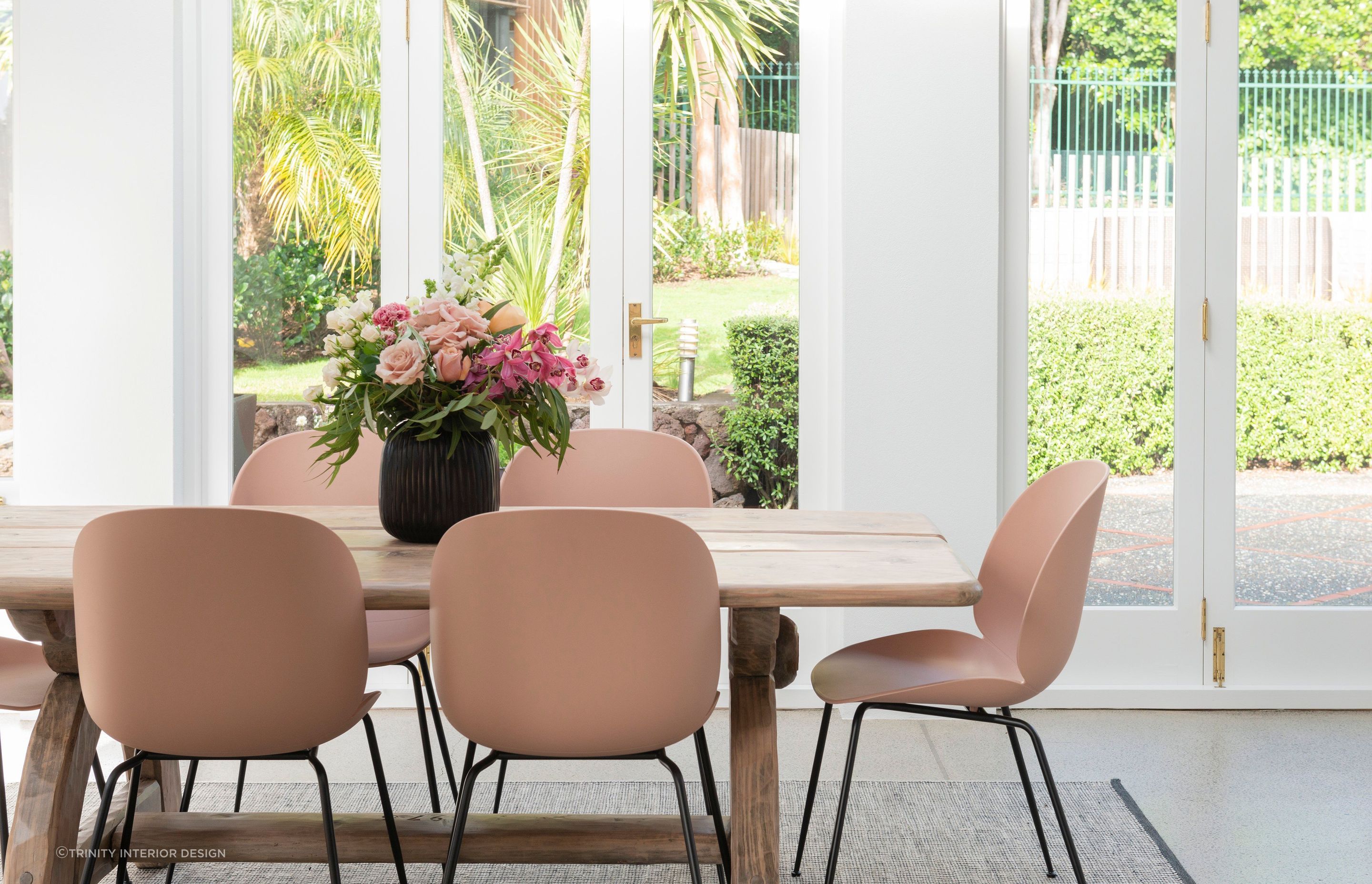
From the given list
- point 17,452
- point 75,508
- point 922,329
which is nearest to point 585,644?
point 75,508

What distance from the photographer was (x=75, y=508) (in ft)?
8.11

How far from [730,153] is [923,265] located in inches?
29.3

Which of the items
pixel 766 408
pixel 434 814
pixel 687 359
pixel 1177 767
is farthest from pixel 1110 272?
pixel 434 814

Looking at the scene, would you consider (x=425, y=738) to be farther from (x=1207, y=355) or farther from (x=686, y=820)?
(x=1207, y=355)

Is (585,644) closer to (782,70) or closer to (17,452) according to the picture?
(782,70)

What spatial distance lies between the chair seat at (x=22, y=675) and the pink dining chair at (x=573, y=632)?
0.88 meters

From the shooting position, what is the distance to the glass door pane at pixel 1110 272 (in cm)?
347

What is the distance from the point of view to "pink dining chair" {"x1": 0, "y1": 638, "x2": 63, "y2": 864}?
6.75 feet

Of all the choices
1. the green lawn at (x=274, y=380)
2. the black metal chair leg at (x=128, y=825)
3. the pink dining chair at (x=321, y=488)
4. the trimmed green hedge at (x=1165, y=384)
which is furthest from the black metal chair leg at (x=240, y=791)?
the trimmed green hedge at (x=1165, y=384)

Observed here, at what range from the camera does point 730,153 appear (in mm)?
3574

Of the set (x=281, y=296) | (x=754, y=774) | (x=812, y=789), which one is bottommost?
(x=812, y=789)

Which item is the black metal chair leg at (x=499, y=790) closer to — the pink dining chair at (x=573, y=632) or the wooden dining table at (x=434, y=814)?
the wooden dining table at (x=434, y=814)

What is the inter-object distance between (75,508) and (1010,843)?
7.46ft

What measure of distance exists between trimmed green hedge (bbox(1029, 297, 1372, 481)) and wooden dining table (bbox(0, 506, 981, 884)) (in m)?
1.60
